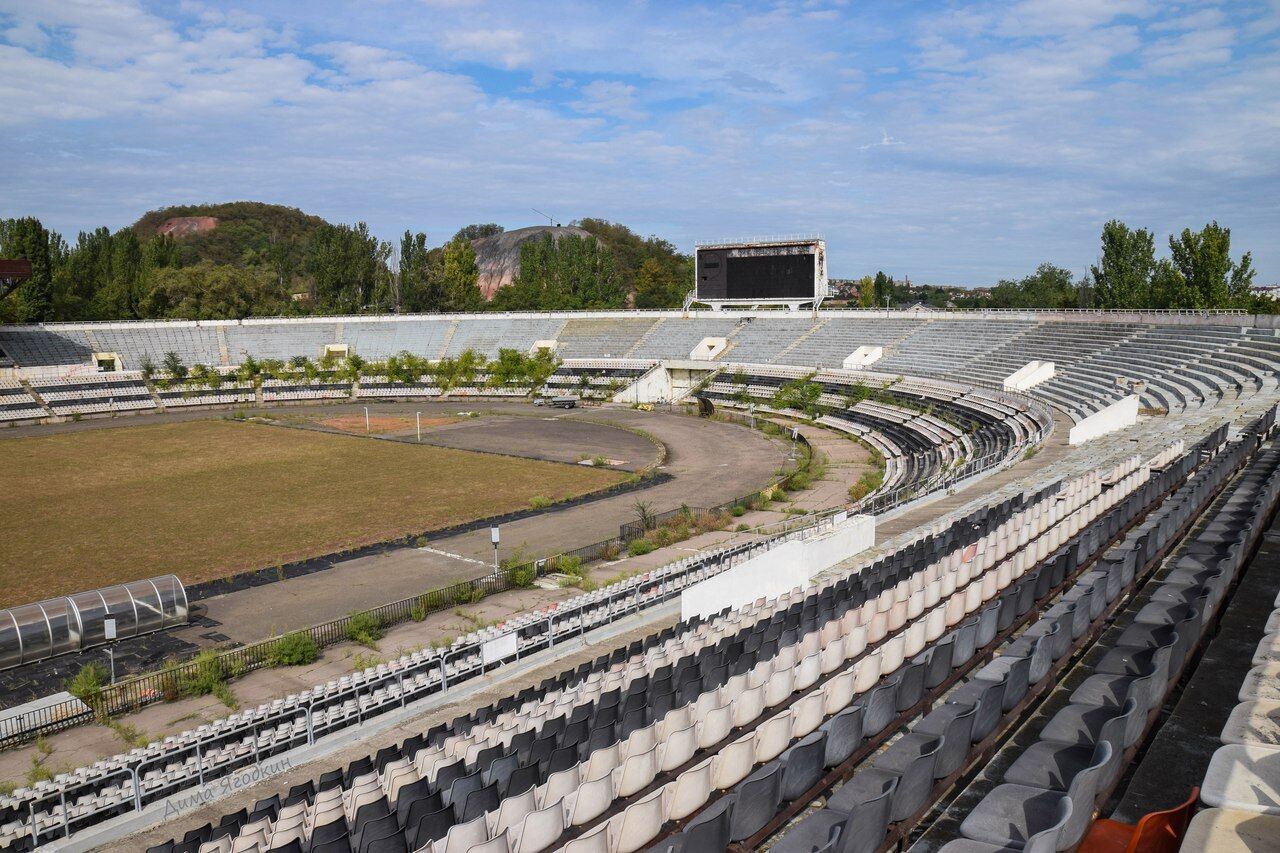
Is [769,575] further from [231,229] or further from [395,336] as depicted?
[231,229]

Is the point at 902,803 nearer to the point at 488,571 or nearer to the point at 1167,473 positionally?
the point at 1167,473

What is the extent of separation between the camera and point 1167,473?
16.3 meters

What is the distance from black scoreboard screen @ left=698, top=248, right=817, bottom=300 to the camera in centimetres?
6481

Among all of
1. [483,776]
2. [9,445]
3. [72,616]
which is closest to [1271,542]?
[483,776]

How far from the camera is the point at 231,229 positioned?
552ft

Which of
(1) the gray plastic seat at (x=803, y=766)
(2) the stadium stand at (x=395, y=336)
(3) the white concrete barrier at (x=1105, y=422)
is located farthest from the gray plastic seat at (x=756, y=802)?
(2) the stadium stand at (x=395, y=336)

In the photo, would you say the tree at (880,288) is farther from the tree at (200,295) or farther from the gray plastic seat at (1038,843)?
the gray plastic seat at (1038,843)

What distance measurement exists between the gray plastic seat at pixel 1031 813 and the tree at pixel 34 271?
83.8 m

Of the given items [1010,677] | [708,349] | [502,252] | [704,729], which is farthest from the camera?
[502,252]

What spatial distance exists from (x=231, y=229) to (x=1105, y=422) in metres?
174

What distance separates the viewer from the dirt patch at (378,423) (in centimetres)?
5256

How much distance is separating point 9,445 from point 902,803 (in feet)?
179

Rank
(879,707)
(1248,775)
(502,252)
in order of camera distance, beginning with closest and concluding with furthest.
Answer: (1248,775), (879,707), (502,252)

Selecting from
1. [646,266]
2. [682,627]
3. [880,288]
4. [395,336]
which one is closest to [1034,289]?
[880,288]
